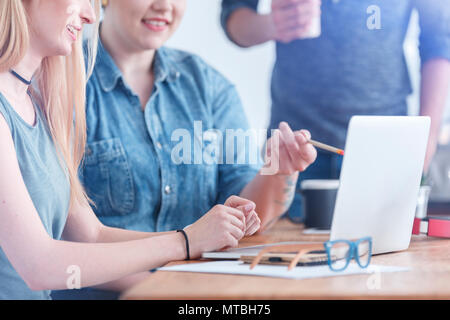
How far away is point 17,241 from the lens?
646mm

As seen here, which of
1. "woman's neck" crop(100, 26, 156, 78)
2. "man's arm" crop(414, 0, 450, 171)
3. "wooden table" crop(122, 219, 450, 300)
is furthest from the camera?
"man's arm" crop(414, 0, 450, 171)

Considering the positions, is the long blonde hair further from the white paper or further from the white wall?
the white wall

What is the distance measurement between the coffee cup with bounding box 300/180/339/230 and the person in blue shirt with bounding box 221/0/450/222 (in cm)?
35

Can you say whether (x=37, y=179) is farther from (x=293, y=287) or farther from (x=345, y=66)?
(x=345, y=66)

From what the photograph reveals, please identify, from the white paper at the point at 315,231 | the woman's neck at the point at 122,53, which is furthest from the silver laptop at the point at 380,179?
the woman's neck at the point at 122,53

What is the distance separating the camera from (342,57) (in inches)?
59.1

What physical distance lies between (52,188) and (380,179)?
46 cm

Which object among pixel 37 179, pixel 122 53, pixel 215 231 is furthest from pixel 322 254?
pixel 122 53

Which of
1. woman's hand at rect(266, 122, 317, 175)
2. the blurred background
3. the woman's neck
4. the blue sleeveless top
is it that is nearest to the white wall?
the blurred background

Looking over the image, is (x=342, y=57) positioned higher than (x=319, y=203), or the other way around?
(x=342, y=57)

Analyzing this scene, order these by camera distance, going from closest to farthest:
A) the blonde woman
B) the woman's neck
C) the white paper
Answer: the blonde woman
the white paper
the woman's neck

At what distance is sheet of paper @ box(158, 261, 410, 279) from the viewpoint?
59 centimetres
